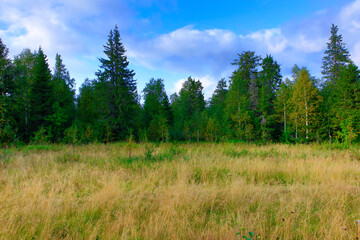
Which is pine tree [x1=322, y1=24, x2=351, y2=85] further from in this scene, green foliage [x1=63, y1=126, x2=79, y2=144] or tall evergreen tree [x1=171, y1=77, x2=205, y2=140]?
green foliage [x1=63, y1=126, x2=79, y2=144]

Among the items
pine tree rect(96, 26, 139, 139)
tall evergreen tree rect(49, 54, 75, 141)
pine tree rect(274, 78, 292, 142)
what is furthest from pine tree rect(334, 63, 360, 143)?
tall evergreen tree rect(49, 54, 75, 141)

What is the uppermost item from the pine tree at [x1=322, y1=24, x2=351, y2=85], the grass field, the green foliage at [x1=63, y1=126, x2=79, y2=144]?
the pine tree at [x1=322, y1=24, x2=351, y2=85]

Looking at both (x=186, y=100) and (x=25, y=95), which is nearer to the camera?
(x=25, y=95)

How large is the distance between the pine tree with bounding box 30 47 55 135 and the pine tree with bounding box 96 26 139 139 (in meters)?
7.91

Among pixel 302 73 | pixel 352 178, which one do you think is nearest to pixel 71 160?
pixel 352 178

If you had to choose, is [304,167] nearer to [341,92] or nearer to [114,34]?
[341,92]

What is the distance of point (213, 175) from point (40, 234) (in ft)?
15.3

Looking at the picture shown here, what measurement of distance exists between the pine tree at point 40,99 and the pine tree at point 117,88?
7.91 meters

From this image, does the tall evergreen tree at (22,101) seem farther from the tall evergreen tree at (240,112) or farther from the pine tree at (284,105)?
the pine tree at (284,105)

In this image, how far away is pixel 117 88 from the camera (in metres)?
25.1

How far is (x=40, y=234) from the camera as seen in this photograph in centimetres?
252

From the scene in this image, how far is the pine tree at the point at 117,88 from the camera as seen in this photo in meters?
23.9

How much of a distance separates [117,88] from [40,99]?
36.0ft

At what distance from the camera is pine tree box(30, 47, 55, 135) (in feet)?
80.2
